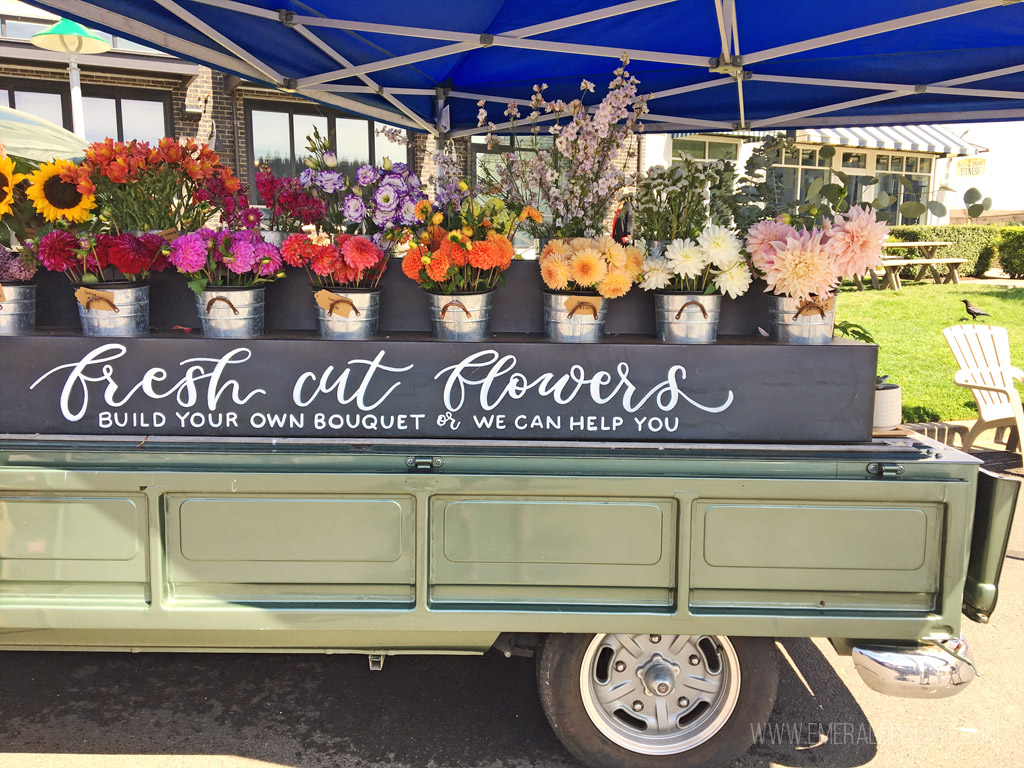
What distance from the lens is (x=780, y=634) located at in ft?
8.18

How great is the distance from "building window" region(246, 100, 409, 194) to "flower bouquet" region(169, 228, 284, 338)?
964 cm

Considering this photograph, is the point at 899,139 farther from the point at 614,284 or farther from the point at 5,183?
the point at 5,183

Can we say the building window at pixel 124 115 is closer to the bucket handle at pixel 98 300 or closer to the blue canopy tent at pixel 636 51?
the blue canopy tent at pixel 636 51

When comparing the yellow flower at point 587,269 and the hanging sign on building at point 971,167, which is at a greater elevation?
the hanging sign on building at point 971,167

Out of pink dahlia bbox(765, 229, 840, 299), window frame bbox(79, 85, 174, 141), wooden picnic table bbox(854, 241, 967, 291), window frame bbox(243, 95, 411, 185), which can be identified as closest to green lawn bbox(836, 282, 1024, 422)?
wooden picnic table bbox(854, 241, 967, 291)

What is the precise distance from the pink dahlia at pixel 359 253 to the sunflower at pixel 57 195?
0.94 meters

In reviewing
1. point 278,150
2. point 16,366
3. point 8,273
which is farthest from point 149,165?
point 278,150

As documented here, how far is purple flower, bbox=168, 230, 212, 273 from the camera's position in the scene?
262 centimetres

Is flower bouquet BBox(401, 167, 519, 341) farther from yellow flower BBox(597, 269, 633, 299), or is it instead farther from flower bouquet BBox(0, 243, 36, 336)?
flower bouquet BBox(0, 243, 36, 336)

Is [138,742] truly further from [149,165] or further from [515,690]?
[149,165]

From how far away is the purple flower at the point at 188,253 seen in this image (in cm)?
262

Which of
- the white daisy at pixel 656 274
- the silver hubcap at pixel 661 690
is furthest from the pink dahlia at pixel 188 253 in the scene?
the silver hubcap at pixel 661 690

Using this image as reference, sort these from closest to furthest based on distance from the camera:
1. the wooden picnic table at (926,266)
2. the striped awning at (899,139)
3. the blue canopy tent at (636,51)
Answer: the blue canopy tent at (636,51) → the wooden picnic table at (926,266) → the striped awning at (899,139)

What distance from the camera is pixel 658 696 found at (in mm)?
2697
